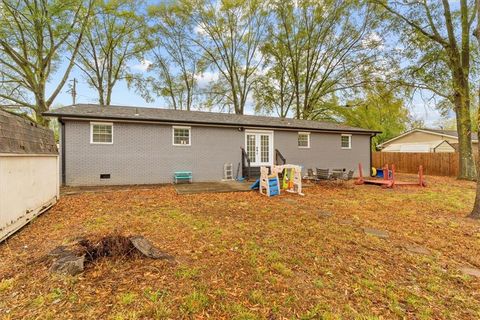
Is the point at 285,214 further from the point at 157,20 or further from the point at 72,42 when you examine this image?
the point at 157,20

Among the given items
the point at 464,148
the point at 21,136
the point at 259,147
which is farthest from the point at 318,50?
the point at 21,136

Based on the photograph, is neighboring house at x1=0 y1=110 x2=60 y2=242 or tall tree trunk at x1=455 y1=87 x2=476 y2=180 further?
tall tree trunk at x1=455 y1=87 x2=476 y2=180

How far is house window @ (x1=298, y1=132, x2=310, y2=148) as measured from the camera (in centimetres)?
1255

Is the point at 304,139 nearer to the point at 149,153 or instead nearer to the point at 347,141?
the point at 347,141

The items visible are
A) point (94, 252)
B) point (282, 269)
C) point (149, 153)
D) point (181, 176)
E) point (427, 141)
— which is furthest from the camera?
point (427, 141)

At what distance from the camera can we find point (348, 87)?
19.6m

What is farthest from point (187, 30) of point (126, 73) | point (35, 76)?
point (35, 76)

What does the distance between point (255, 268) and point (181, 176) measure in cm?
764

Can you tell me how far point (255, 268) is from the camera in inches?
111

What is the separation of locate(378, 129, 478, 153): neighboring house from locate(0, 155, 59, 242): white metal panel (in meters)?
27.4

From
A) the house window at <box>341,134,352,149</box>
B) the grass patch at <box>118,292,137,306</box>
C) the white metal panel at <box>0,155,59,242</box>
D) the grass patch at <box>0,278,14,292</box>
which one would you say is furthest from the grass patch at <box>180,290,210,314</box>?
the house window at <box>341,134,352,149</box>

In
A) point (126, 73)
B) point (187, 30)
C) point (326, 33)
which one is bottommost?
point (126, 73)

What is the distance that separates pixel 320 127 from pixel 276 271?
11.3 m

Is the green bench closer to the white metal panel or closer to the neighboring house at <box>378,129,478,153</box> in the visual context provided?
the white metal panel
